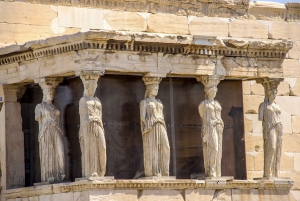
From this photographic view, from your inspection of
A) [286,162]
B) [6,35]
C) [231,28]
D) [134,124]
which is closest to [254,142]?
[286,162]

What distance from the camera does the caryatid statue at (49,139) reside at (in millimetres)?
19875

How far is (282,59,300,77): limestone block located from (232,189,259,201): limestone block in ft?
10.1

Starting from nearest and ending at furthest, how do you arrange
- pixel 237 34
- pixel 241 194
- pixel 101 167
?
pixel 101 167
pixel 241 194
pixel 237 34

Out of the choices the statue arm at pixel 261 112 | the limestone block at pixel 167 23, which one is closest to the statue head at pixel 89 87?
the limestone block at pixel 167 23

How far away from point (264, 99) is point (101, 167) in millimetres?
3408

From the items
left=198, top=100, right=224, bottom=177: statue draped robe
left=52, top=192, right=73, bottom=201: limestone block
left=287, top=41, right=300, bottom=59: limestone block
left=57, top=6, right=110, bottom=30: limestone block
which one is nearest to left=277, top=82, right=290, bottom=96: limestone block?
left=287, top=41, right=300, bottom=59: limestone block

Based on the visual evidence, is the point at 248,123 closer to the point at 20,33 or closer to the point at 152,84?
the point at 152,84

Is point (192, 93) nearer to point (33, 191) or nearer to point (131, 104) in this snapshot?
point (131, 104)

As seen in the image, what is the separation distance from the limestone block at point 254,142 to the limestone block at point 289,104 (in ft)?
2.54

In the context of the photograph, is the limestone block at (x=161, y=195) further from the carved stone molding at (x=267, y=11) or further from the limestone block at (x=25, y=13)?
the carved stone molding at (x=267, y=11)

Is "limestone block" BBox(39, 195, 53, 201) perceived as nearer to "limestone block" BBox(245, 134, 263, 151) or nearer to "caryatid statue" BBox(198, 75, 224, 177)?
"caryatid statue" BBox(198, 75, 224, 177)

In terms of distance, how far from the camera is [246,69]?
68.8 feet

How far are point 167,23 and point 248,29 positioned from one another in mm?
1682

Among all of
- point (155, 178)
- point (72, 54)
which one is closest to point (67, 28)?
point (72, 54)
